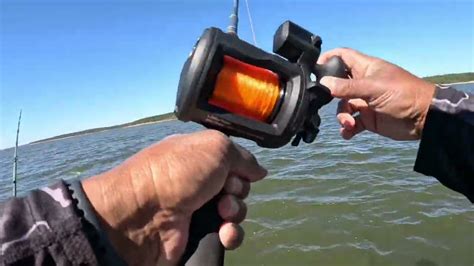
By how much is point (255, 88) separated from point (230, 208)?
0.48 metres

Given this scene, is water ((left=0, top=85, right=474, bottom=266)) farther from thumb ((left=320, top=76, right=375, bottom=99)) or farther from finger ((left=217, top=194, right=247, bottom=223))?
finger ((left=217, top=194, right=247, bottom=223))

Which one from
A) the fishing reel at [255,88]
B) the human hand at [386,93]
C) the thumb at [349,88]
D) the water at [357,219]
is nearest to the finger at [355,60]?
the human hand at [386,93]

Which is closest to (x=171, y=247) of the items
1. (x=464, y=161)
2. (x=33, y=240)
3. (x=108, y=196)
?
(x=108, y=196)

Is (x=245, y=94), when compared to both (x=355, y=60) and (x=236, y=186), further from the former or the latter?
(x=355, y=60)

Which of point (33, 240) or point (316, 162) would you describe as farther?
point (316, 162)

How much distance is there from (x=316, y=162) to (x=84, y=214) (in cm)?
1017

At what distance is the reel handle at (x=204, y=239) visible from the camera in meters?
1.43

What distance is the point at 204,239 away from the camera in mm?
1446

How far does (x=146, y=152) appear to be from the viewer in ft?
4.46

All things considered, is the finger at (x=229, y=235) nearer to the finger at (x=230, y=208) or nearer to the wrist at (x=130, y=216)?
the finger at (x=230, y=208)

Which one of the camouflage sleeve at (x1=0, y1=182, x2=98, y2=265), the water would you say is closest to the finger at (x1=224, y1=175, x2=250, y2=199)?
the camouflage sleeve at (x1=0, y1=182, x2=98, y2=265)

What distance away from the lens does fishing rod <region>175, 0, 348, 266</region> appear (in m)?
1.46

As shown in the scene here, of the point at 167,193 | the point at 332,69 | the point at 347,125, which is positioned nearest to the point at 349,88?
the point at 332,69

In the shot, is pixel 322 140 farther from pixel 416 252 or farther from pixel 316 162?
pixel 416 252
